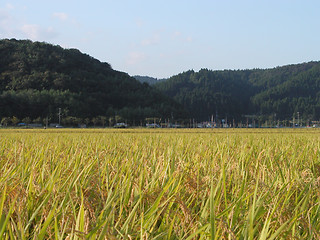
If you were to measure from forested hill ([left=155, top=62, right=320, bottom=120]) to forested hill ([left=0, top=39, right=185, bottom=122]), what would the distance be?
33.4 meters

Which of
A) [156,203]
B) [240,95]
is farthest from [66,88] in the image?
[156,203]

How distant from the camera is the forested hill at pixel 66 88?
99.0m

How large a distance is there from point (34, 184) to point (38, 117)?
102171 mm

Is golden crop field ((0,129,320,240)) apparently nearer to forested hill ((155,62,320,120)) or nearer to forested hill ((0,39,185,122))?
forested hill ((0,39,185,122))

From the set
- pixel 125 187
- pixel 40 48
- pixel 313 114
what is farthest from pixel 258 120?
pixel 125 187

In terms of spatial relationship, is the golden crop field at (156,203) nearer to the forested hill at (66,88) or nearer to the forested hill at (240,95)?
the forested hill at (66,88)

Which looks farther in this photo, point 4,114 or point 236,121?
point 236,121

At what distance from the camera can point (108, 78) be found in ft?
397

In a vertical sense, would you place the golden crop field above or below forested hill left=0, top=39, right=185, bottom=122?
below

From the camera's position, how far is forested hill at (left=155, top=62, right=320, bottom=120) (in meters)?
158

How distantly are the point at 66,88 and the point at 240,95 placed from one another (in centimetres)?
9950

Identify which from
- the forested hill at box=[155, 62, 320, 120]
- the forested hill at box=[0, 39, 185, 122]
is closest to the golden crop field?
the forested hill at box=[0, 39, 185, 122]

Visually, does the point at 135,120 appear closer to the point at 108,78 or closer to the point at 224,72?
the point at 108,78

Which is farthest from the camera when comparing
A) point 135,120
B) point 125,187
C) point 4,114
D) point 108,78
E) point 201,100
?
point 201,100
